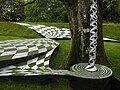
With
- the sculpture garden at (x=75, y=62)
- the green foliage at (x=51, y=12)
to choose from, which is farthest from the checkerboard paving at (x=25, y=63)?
the green foliage at (x=51, y=12)

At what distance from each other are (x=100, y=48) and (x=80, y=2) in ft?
4.04

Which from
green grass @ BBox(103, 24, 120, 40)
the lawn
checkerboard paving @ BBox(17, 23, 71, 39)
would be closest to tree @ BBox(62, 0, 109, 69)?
Answer: the lawn

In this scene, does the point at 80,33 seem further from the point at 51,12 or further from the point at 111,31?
the point at 51,12

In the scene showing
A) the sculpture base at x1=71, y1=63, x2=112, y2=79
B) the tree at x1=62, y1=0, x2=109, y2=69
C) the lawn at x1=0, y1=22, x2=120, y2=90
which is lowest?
the lawn at x1=0, y1=22, x2=120, y2=90

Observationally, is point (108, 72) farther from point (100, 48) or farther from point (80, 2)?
point (80, 2)

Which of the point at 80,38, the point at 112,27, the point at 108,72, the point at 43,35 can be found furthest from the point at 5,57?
the point at 112,27

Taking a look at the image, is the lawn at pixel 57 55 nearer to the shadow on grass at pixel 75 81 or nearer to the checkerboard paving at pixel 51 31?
the shadow on grass at pixel 75 81

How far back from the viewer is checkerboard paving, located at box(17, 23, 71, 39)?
496 inches

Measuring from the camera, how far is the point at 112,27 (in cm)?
1478

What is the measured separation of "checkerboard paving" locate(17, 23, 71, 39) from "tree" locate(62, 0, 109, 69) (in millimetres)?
6724

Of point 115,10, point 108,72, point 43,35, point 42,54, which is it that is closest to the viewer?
point 108,72

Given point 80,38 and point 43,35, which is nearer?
point 80,38

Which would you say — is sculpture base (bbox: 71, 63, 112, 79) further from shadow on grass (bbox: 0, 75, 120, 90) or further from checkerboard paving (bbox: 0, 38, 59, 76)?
checkerboard paving (bbox: 0, 38, 59, 76)

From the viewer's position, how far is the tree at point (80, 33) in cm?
497
